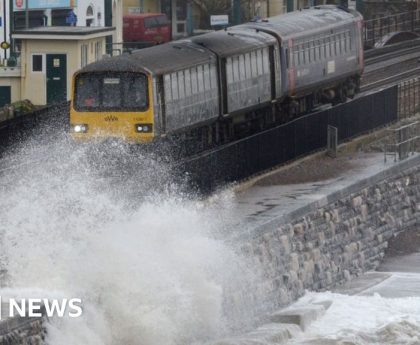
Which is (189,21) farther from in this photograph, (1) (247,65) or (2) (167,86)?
(2) (167,86)

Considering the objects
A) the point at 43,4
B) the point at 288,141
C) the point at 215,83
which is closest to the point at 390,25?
the point at 43,4

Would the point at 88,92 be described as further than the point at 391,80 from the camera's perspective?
No

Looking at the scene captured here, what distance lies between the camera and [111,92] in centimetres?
3778

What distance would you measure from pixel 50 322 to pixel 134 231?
4.46 meters

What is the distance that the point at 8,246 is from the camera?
25.4 meters

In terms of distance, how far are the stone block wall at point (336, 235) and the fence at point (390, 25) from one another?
31.2 metres

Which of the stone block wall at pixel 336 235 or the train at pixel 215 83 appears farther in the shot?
the train at pixel 215 83

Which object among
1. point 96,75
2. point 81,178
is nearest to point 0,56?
point 96,75

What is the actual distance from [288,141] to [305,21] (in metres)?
9.00

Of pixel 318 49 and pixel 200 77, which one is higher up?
pixel 200 77

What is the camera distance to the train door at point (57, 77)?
174 feet

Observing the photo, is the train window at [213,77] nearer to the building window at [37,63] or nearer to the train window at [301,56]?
the train window at [301,56]

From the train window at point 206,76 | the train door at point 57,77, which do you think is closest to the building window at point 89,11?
the train door at point 57,77

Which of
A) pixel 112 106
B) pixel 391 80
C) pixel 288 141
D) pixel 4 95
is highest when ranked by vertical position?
pixel 112 106
